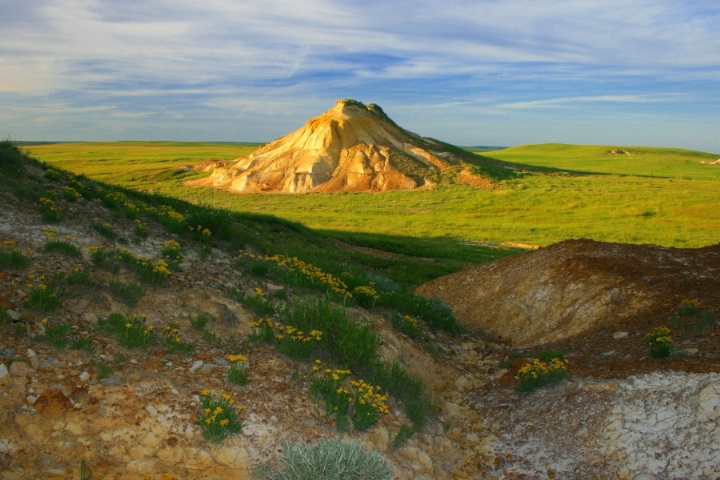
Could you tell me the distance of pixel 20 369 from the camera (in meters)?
5.43

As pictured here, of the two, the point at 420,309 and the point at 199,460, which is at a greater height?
the point at 420,309

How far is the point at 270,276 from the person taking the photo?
9555 mm

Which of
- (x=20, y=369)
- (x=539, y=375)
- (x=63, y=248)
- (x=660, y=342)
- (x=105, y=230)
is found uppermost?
(x=105, y=230)

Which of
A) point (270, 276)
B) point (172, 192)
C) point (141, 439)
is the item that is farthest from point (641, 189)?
point (141, 439)

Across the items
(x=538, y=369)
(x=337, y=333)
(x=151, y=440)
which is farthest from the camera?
(x=538, y=369)

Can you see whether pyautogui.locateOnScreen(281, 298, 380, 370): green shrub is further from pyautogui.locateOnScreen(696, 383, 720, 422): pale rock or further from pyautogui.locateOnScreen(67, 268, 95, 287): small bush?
pyautogui.locateOnScreen(696, 383, 720, 422): pale rock

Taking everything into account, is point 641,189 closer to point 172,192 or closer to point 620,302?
point 172,192

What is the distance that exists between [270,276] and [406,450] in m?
4.35

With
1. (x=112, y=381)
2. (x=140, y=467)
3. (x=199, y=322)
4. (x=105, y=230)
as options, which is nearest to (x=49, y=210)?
(x=105, y=230)

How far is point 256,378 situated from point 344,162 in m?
43.5

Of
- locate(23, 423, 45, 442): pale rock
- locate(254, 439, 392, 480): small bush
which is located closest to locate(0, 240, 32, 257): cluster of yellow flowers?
locate(23, 423, 45, 442): pale rock

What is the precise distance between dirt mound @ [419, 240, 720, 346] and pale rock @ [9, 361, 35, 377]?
803 cm

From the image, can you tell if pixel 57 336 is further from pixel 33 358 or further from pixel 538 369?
pixel 538 369

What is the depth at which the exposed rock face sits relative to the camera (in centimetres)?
4750
